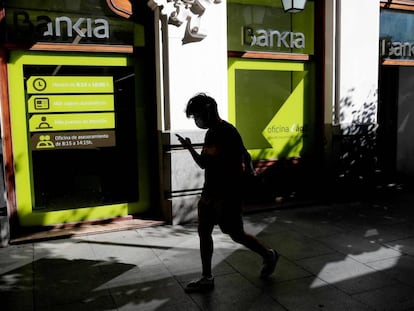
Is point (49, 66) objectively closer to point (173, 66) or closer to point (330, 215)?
point (173, 66)

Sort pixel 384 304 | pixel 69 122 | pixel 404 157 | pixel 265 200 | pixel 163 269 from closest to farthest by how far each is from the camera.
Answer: pixel 384 304 → pixel 163 269 → pixel 69 122 → pixel 265 200 → pixel 404 157

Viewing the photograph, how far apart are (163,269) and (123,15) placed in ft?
12.4

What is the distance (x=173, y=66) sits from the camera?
20.9ft

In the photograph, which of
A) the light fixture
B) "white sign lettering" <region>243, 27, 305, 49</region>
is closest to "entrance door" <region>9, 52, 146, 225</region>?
"white sign lettering" <region>243, 27, 305, 49</region>

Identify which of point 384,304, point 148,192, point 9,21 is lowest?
point 384,304

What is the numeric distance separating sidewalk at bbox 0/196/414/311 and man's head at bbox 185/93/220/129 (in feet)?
5.43

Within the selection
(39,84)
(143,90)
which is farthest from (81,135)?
(143,90)

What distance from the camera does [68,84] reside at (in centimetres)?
623

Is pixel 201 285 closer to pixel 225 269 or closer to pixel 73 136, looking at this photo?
pixel 225 269

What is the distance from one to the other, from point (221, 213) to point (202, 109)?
98 cm

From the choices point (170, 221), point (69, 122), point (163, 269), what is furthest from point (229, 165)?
point (69, 122)

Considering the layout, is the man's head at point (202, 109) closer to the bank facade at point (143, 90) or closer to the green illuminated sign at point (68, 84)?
the bank facade at point (143, 90)

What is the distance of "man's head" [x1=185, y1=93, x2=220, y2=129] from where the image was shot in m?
3.87

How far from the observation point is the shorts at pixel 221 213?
13.2ft
